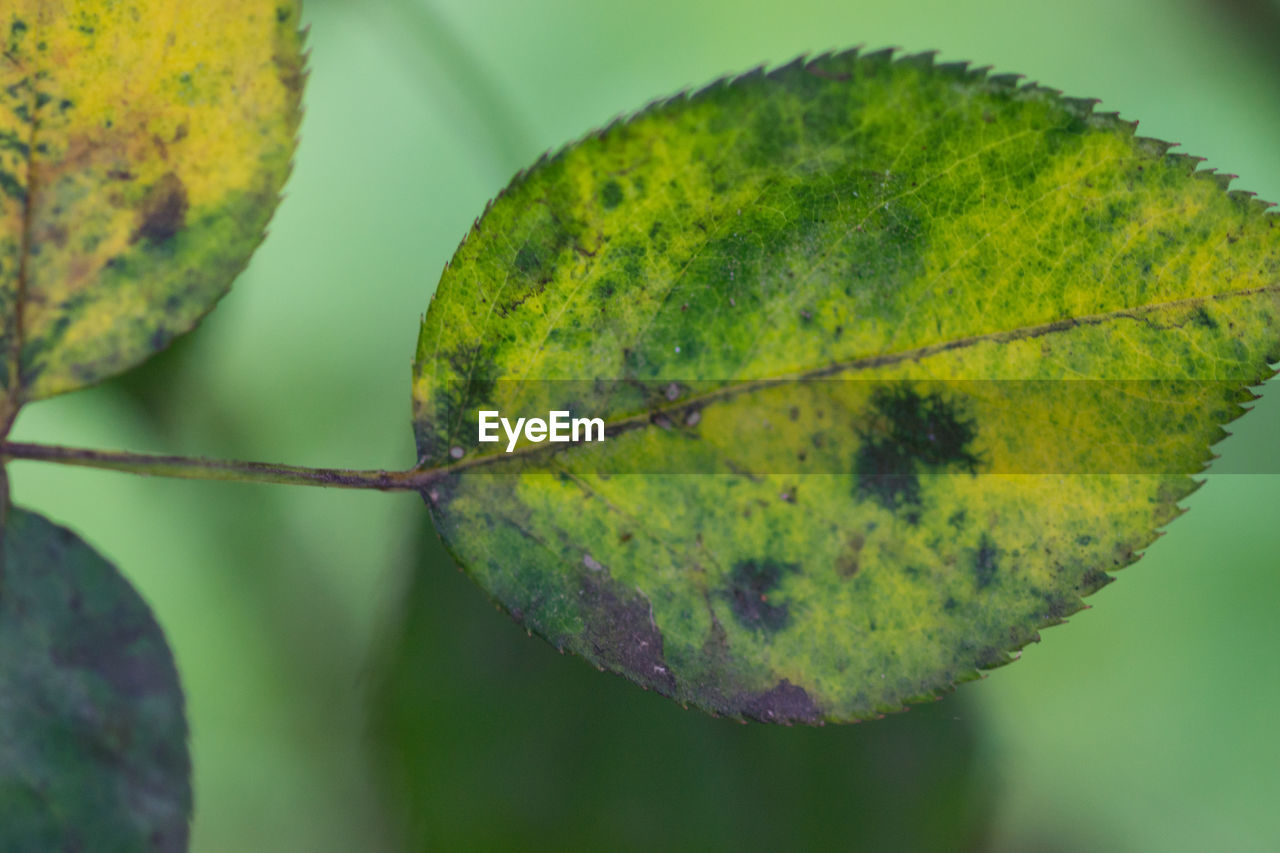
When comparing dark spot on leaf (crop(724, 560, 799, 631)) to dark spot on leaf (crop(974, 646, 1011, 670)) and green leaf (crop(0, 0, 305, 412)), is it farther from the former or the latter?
green leaf (crop(0, 0, 305, 412))

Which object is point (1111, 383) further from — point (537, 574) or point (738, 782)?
point (738, 782)

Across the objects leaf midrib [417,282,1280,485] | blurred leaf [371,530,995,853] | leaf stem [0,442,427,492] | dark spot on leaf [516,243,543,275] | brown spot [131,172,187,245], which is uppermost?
brown spot [131,172,187,245]

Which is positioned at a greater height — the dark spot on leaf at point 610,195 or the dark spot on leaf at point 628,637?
the dark spot on leaf at point 610,195

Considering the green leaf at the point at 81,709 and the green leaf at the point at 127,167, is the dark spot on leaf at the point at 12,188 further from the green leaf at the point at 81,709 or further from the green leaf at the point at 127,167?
the green leaf at the point at 81,709

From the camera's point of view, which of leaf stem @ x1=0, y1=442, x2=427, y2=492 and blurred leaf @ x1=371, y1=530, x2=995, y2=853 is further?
blurred leaf @ x1=371, y1=530, x2=995, y2=853

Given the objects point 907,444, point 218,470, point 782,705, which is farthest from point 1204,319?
point 218,470

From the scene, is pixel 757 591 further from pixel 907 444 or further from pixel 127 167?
pixel 127 167

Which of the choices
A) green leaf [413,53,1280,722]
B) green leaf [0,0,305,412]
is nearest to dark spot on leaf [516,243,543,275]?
green leaf [413,53,1280,722]

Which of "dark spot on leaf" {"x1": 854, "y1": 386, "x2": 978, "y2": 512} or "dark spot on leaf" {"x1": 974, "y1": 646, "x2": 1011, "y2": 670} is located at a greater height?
"dark spot on leaf" {"x1": 854, "y1": 386, "x2": 978, "y2": 512}

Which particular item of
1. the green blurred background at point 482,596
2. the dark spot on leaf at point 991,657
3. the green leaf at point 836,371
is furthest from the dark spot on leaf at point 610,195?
the green blurred background at point 482,596
